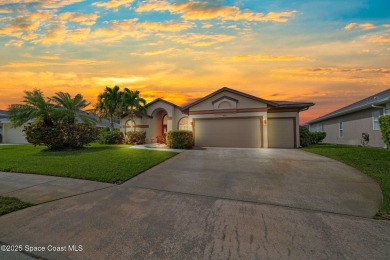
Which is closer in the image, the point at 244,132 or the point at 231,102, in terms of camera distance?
the point at 244,132

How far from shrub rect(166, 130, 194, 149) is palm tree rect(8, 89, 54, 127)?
9493 mm

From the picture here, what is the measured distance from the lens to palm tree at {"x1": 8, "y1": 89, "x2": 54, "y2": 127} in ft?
42.0

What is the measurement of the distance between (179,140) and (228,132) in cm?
448

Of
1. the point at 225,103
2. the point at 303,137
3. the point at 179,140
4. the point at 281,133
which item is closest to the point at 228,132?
the point at 225,103

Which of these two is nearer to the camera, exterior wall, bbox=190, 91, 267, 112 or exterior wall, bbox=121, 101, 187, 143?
exterior wall, bbox=190, 91, 267, 112

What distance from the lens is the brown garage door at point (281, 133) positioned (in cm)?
1605

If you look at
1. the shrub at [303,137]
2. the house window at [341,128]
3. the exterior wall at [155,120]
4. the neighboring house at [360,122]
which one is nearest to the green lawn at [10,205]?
the exterior wall at [155,120]

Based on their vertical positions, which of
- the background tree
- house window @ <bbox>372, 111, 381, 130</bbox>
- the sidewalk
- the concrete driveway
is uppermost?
the background tree

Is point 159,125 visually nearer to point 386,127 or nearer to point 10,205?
point 10,205

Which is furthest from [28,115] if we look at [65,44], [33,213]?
[33,213]

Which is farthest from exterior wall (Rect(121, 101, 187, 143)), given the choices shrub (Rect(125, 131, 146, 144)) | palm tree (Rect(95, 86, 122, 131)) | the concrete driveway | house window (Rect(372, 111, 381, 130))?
house window (Rect(372, 111, 381, 130))

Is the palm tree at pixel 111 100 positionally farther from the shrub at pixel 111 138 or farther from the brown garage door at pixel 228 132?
Answer: the brown garage door at pixel 228 132

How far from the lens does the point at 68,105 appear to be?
579 inches

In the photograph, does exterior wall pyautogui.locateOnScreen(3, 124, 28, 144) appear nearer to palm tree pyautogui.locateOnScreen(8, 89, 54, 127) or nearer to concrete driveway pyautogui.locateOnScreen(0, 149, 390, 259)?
palm tree pyautogui.locateOnScreen(8, 89, 54, 127)
